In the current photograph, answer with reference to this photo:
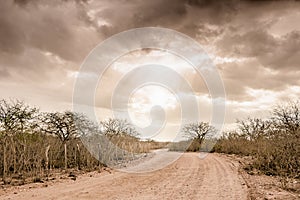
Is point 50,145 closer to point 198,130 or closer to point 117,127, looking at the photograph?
point 117,127

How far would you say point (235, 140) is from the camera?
133ft

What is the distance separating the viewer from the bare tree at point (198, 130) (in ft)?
203

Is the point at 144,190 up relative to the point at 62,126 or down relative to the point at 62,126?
down

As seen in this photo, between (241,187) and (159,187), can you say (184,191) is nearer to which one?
(159,187)

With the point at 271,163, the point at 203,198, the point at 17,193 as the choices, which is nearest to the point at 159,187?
the point at 203,198

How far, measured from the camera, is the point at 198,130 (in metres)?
63.4

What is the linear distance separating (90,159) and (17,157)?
6.09 metres

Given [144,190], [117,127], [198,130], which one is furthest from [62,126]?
[198,130]

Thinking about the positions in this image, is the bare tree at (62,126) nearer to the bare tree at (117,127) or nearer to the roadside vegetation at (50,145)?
the roadside vegetation at (50,145)

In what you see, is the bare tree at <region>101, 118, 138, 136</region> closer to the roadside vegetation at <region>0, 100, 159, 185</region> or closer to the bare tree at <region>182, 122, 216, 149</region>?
the roadside vegetation at <region>0, 100, 159, 185</region>

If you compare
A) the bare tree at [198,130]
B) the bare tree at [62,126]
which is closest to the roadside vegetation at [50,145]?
the bare tree at [62,126]

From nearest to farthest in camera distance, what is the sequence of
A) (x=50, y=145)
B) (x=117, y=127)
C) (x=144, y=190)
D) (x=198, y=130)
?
(x=144, y=190), (x=50, y=145), (x=117, y=127), (x=198, y=130)

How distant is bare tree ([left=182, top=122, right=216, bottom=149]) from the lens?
61.9 meters

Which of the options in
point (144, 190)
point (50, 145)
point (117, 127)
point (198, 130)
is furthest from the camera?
point (198, 130)
